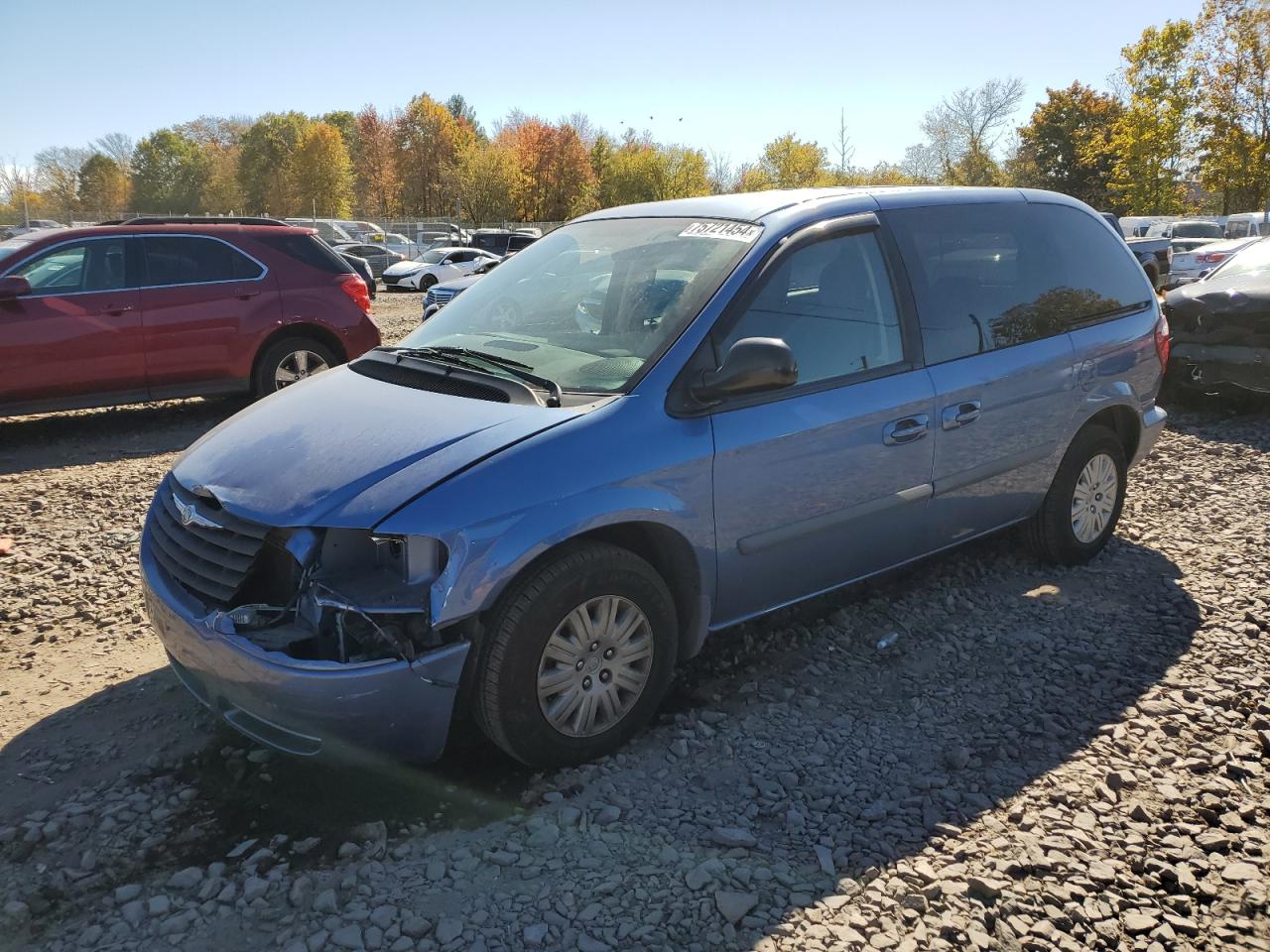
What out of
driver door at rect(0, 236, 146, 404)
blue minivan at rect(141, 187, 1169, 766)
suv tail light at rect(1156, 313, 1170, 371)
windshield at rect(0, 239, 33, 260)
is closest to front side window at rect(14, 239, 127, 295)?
driver door at rect(0, 236, 146, 404)

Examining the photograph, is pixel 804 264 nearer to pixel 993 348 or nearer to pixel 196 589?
pixel 993 348

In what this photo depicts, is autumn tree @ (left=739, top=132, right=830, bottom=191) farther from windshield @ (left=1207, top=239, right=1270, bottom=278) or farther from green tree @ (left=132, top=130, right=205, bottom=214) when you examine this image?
green tree @ (left=132, top=130, right=205, bottom=214)

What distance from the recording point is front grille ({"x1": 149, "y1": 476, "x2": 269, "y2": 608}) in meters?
3.13

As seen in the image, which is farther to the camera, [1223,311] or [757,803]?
[1223,311]

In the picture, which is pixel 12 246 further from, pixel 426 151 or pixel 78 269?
pixel 426 151

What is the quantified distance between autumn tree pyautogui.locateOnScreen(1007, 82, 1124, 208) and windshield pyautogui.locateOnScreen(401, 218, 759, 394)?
56.0 metres

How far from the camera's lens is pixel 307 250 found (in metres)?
9.52

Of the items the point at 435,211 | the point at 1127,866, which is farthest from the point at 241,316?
the point at 435,211

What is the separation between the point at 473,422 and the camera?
3.26m

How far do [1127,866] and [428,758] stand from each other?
2083 mm

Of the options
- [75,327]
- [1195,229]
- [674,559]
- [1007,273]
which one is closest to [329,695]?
[674,559]

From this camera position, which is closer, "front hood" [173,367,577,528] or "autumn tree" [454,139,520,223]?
"front hood" [173,367,577,528]

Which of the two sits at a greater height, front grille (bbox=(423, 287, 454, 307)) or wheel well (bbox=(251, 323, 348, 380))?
front grille (bbox=(423, 287, 454, 307))

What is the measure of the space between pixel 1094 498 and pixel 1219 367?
448 cm
